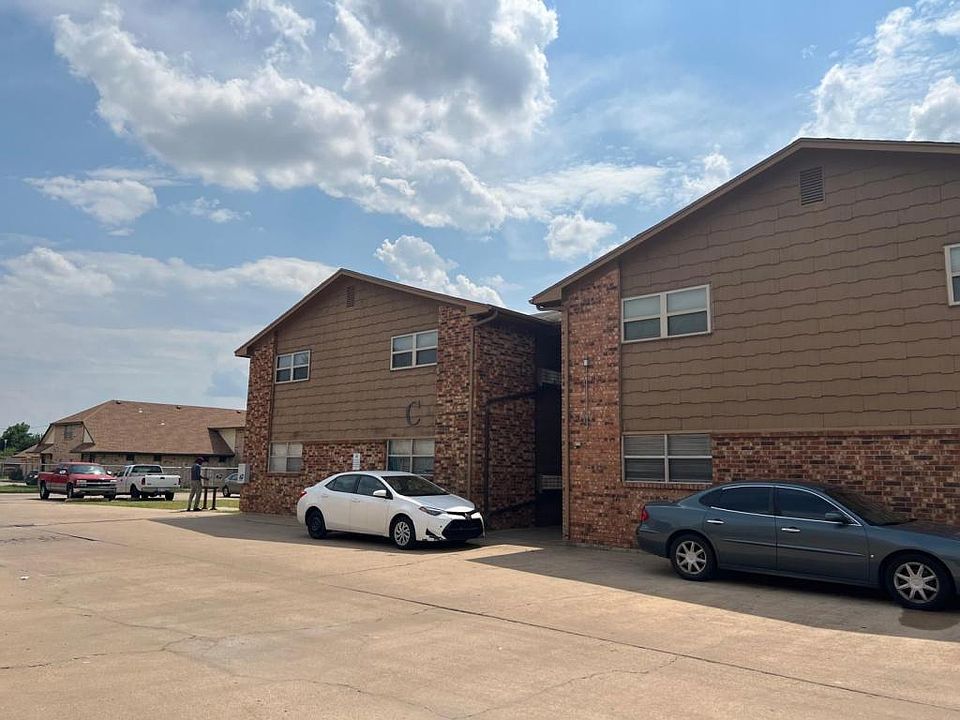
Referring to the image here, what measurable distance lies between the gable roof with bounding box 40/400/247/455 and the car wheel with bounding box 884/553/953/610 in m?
44.5

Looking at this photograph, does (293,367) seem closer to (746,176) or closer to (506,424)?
(506,424)

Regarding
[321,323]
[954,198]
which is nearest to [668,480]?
[954,198]

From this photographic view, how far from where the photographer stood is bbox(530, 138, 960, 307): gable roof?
11.0 meters

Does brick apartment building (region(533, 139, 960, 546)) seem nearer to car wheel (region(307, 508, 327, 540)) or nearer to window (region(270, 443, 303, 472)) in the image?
car wheel (region(307, 508, 327, 540))

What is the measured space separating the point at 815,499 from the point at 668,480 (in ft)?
12.9

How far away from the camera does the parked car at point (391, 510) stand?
44.0 feet

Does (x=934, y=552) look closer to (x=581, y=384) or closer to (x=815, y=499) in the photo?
(x=815, y=499)

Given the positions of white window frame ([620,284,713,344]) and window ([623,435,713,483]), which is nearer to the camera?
window ([623,435,713,483])

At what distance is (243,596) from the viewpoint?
9117 mm

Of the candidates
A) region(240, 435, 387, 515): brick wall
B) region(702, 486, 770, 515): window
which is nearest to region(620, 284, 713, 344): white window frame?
region(702, 486, 770, 515): window

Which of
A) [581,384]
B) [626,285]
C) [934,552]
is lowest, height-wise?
[934,552]

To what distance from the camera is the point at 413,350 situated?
18.6 m

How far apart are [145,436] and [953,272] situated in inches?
1882

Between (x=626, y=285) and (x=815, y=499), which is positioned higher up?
(x=626, y=285)
